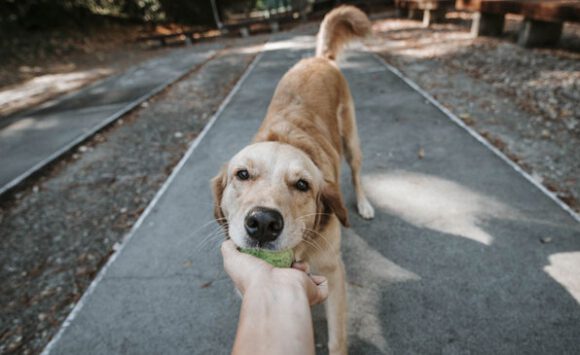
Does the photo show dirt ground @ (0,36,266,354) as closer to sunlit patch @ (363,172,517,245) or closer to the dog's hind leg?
the dog's hind leg

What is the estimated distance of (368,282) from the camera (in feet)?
8.87

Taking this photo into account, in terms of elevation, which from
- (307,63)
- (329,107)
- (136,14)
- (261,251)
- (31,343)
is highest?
(136,14)

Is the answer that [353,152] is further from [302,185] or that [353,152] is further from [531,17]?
[531,17]

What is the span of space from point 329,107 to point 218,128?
2958mm

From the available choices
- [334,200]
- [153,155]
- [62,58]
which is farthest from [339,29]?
[62,58]

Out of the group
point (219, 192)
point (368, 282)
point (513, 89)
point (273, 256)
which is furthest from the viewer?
point (513, 89)

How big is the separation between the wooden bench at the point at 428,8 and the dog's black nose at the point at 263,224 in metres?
12.4

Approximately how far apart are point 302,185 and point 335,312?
0.89m

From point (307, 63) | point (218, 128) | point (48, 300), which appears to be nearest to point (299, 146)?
point (307, 63)

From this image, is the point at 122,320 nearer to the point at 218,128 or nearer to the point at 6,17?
the point at 218,128

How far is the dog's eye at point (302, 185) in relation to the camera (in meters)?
2.09

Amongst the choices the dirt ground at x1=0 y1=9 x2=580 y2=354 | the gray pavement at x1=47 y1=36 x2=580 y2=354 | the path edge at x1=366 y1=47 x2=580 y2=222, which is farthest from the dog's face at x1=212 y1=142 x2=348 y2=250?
the path edge at x1=366 y1=47 x2=580 y2=222

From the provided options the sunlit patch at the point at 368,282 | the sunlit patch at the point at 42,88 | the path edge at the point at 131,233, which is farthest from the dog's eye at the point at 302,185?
the sunlit patch at the point at 42,88

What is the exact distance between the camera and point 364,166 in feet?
13.9
